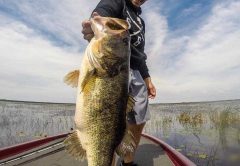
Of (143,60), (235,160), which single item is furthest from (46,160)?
(235,160)

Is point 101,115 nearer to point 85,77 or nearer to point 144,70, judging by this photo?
point 85,77

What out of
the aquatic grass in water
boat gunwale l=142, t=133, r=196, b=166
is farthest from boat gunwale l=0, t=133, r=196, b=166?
the aquatic grass in water

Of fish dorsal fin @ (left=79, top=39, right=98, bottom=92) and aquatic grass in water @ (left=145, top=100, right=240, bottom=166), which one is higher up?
fish dorsal fin @ (left=79, top=39, right=98, bottom=92)

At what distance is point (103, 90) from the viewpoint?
2.41m

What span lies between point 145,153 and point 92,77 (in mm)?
3573

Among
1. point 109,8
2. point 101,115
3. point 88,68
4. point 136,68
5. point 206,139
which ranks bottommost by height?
point 206,139

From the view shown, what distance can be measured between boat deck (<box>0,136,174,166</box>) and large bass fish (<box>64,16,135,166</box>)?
6.94ft

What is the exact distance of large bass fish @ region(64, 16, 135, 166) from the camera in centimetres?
240

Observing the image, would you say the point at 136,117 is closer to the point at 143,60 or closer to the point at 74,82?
the point at 143,60

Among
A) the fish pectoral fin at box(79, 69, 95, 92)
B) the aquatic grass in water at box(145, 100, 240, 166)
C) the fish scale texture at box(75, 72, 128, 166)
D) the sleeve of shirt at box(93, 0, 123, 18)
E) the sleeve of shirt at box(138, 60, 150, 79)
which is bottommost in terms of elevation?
the aquatic grass in water at box(145, 100, 240, 166)

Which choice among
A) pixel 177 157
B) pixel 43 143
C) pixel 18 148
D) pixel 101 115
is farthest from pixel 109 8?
pixel 43 143

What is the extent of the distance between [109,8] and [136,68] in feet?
3.38

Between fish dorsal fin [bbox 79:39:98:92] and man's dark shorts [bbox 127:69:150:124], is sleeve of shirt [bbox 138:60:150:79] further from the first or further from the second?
fish dorsal fin [bbox 79:39:98:92]

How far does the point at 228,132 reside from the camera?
13914 mm
